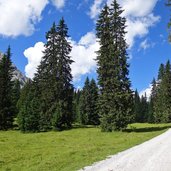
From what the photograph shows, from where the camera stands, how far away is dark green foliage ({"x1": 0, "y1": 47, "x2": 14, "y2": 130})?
55.2m

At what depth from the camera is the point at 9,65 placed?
6025 cm

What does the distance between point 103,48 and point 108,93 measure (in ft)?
24.5

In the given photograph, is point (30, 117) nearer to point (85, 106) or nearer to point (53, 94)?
point (53, 94)

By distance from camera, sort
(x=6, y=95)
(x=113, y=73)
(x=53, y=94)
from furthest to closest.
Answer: (x=6, y=95), (x=53, y=94), (x=113, y=73)

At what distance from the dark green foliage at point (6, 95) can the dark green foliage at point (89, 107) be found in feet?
70.5

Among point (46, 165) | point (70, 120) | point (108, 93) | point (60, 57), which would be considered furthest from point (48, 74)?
point (46, 165)

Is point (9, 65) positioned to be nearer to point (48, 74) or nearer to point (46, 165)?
point (48, 74)

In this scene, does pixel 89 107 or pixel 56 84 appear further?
pixel 89 107

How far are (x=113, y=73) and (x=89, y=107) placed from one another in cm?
3101

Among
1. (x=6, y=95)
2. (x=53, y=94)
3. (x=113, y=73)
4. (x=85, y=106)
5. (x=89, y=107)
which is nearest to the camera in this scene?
(x=113, y=73)

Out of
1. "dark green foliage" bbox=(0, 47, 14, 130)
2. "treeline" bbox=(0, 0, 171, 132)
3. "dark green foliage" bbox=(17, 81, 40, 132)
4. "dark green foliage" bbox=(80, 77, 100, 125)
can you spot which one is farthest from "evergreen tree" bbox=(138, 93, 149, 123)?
"dark green foliage" bbox=(17, 81, 40, 132)

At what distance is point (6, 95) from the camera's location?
57719mm

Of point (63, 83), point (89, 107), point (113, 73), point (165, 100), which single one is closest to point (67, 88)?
point (63, 83)

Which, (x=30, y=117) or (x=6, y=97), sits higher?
(x=6, y=97)
